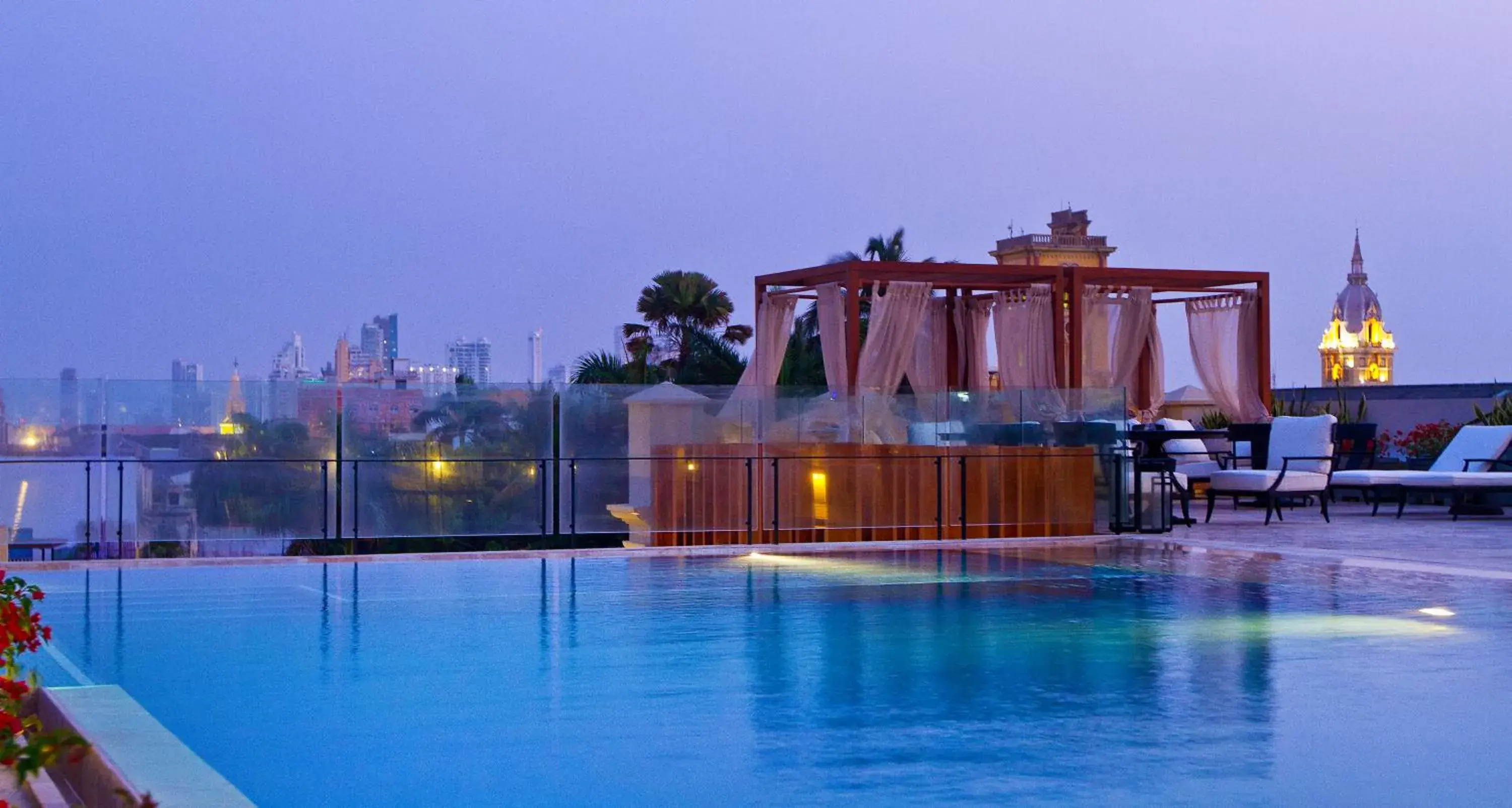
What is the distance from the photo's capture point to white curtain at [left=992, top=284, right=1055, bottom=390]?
60.1 feet

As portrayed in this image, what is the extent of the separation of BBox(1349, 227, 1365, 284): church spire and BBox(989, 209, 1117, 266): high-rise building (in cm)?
7034

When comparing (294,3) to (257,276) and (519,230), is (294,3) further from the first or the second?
(519,230)

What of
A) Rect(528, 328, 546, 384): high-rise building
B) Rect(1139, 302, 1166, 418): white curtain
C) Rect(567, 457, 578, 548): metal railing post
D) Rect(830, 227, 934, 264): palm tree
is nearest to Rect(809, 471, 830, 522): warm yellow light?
Rect(567, 457, 578, 548): metal railing post

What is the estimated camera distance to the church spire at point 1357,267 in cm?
12762

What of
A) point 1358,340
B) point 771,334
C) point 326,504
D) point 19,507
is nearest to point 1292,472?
point 771,334

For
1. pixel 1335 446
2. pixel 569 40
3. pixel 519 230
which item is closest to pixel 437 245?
pixel 519 230

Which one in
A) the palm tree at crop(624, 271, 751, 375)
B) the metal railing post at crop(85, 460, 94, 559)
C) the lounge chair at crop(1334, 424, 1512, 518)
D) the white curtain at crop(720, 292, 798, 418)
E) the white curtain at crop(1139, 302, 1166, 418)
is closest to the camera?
the metal railing post at crop(85, 460, 94, 559)

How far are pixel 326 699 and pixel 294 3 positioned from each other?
26.9 meters

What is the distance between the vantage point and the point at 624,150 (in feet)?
126

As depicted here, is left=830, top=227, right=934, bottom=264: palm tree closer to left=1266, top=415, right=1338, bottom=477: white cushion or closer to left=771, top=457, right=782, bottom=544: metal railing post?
left=1266, top=415, right=1338, bottom=477: white cushion

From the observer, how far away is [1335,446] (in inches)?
697

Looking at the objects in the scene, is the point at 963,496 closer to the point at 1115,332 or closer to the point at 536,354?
the point at 1115,332

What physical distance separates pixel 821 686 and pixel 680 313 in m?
28.9

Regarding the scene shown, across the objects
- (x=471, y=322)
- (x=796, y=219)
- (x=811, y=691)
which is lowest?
(x=811, y=691)
